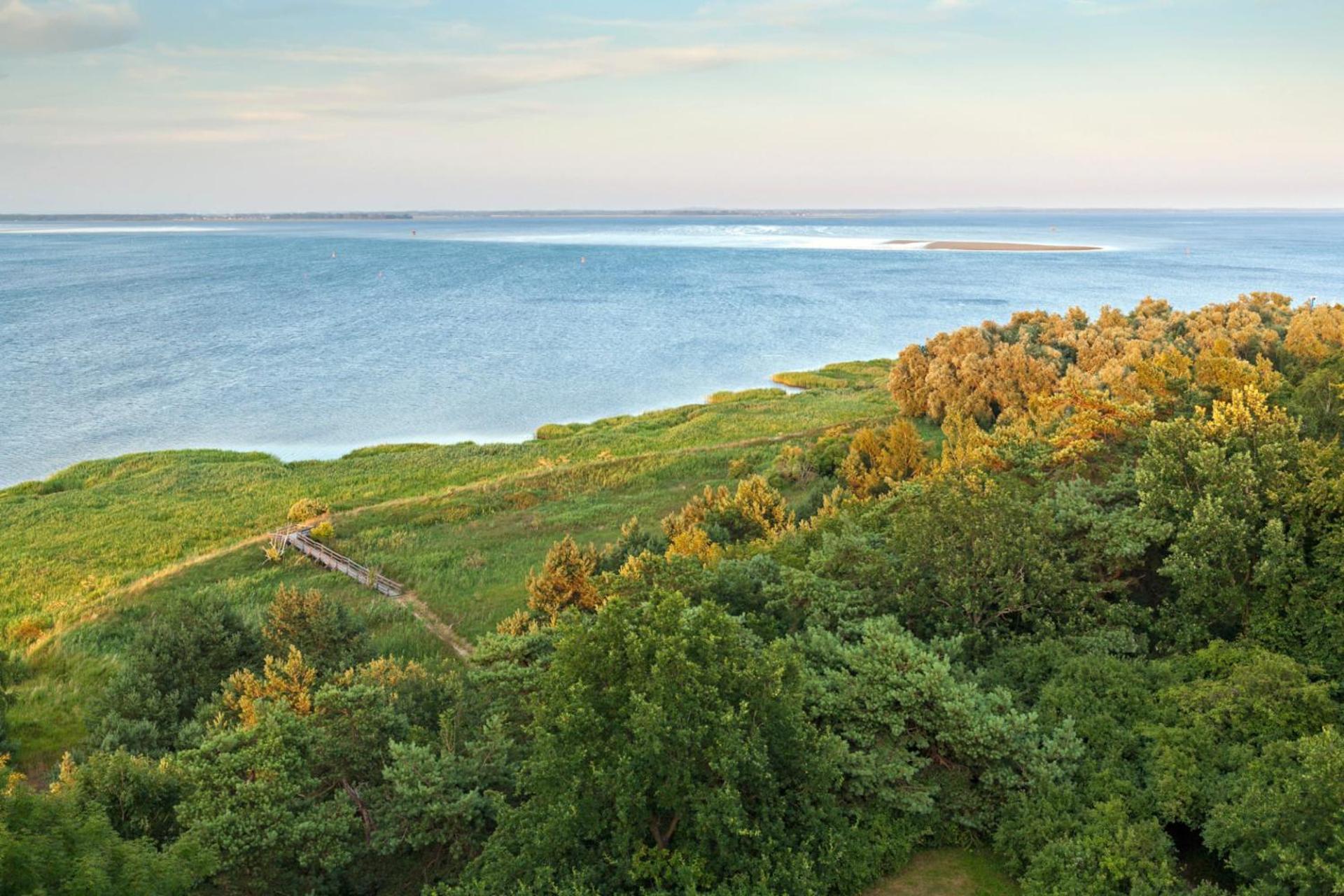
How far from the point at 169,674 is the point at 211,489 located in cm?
2900

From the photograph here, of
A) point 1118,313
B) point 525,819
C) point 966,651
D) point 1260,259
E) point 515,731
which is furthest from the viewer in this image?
point 1260,259

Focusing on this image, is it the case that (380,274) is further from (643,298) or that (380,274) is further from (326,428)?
(326,428)

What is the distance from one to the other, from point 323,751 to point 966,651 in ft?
38.1

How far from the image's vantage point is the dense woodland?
37.9ft

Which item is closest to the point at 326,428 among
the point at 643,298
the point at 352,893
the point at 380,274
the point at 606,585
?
the point at 606,585

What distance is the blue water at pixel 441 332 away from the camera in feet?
208

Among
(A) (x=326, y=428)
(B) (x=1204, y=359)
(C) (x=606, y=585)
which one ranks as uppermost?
(B) (x=1204, y=359)

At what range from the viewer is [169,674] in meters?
20.6

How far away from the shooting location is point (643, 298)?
124312 millimetres

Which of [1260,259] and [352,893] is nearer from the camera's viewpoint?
[352,893]

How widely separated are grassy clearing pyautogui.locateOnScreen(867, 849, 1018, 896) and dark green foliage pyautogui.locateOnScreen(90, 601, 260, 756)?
571 inches

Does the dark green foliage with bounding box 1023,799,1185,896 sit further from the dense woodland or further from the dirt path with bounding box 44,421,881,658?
the dirt path with bounding box 44,421,881,658

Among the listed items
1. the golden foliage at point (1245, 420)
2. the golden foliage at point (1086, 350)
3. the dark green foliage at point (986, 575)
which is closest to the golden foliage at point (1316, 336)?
the golden foliage at point (1086, 350)

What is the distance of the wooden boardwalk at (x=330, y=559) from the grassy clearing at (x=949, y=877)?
21.7 m
